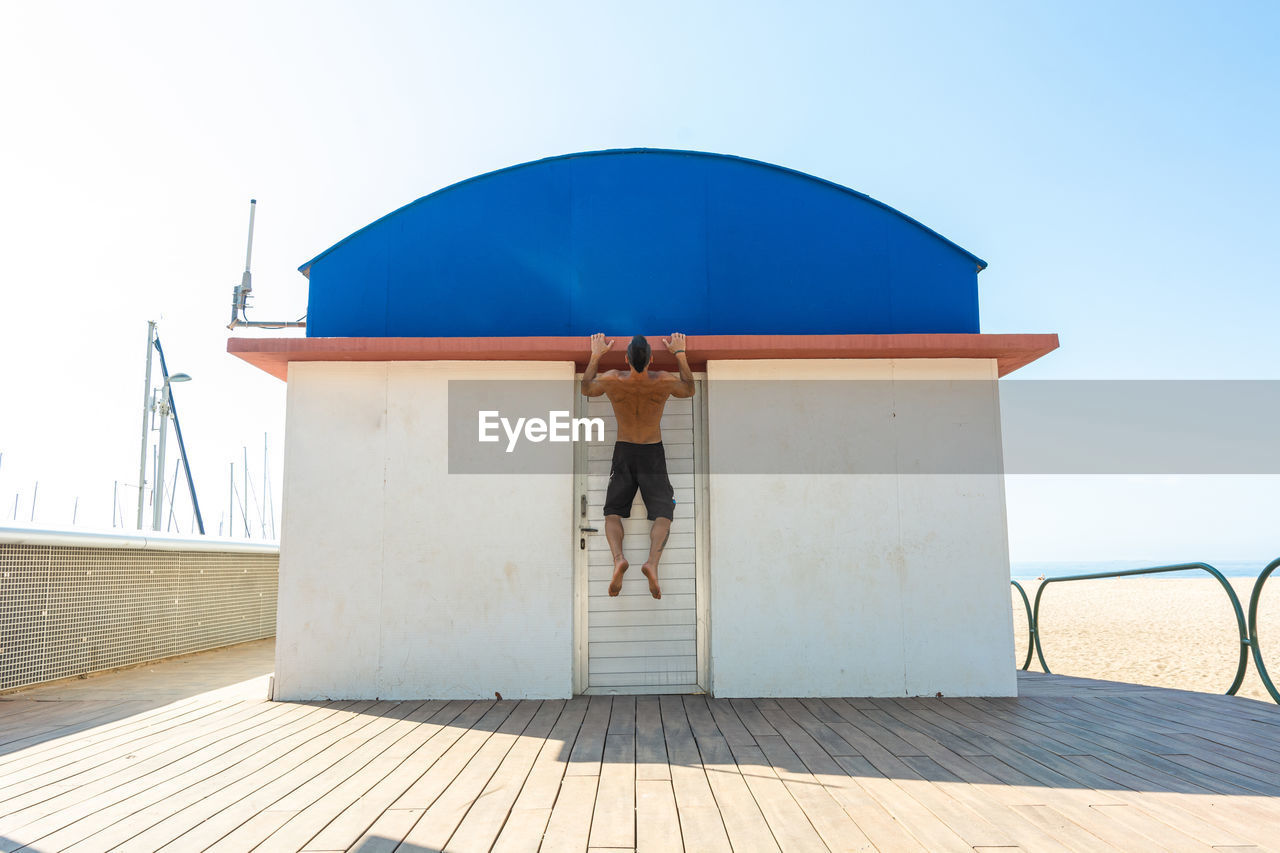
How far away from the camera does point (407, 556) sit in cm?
566

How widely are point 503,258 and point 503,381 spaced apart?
104 cm

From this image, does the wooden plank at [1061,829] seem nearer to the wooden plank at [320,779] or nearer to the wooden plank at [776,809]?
the wooden plank at [776,809]

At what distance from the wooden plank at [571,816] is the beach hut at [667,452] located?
207 cm

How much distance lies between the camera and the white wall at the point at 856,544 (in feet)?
18.4

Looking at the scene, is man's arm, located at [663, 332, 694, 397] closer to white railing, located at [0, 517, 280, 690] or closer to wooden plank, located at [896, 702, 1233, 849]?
wooden plank, located at [896, 702, 1233, 849]

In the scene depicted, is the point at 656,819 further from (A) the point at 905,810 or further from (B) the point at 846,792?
(A) the point at 905,810

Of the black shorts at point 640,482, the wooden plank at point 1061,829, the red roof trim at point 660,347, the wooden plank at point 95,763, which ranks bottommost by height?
the wooden plank at point 95,763

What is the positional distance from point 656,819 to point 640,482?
9.46ft

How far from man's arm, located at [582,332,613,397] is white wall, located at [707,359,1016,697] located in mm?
861

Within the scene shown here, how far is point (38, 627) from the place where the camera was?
6176mm

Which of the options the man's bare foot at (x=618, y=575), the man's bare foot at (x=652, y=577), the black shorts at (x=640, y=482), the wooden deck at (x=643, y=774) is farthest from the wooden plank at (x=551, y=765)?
the black shorts at (x=640, y=482)

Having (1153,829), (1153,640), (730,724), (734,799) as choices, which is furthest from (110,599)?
(1153,640)

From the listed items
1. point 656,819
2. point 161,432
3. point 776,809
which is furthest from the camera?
point 161,432

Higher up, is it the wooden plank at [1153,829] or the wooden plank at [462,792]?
the wooden plank at [1153,829]
